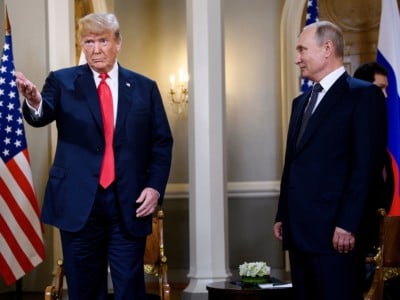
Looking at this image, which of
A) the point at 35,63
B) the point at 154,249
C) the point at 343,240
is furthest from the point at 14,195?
the point at 343,240

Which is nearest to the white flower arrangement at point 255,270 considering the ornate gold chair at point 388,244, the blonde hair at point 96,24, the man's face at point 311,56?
the ornate gold chair at point 388,244

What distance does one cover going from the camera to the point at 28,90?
2.65m

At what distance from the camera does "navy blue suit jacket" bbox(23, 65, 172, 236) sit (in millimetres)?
2801

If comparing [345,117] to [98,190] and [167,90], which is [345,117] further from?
[167,90]

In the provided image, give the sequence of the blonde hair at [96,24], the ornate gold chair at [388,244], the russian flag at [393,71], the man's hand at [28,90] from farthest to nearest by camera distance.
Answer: the russian flag at [393,71] < the ornate gold chair at [388,244] < the blonde hair at [96,24] < the man's hand at [28,90]

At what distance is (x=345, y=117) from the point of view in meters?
2.86

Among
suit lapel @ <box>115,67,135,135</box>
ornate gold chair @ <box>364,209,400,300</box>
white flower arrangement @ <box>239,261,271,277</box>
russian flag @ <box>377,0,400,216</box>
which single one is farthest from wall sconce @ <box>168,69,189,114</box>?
suit lapel @ <box>115,67,135,135</box>

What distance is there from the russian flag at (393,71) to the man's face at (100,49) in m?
2.98

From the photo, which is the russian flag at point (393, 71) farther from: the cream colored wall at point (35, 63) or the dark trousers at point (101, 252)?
the dark trousers at point (101, 252)

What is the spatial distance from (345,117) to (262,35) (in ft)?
15.4

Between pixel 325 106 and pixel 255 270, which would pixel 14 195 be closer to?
pixel 255 270

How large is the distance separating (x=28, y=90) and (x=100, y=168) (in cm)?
39

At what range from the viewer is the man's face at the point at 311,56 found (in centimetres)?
296

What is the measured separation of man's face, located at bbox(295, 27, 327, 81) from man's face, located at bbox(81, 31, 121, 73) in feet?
2.36
